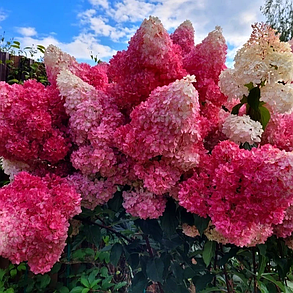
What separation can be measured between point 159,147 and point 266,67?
238 millimetres

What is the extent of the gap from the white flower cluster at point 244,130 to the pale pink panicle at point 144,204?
0.59ft

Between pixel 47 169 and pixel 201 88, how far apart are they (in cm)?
38

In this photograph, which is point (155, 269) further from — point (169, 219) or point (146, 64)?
point (146, 64)

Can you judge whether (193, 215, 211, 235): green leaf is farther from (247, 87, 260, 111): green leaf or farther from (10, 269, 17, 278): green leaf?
(10, 269, 17, 278): green leaf

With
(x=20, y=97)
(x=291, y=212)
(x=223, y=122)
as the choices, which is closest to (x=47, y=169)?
(x=20, y=97)

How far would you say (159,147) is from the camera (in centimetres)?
48

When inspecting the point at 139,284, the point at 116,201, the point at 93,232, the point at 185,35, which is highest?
the point at 185,35

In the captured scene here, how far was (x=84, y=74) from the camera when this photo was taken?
726mm

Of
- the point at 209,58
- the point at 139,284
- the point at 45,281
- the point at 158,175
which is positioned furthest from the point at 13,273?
the point at 209,58

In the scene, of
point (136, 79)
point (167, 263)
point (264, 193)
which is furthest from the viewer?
point (167, 263)

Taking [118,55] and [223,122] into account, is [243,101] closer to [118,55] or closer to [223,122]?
[223,122]

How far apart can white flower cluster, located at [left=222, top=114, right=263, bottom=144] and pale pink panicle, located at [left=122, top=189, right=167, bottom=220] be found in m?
0.18

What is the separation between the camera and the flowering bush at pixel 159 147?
458mm

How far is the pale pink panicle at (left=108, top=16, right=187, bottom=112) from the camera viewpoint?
1.82 ft
